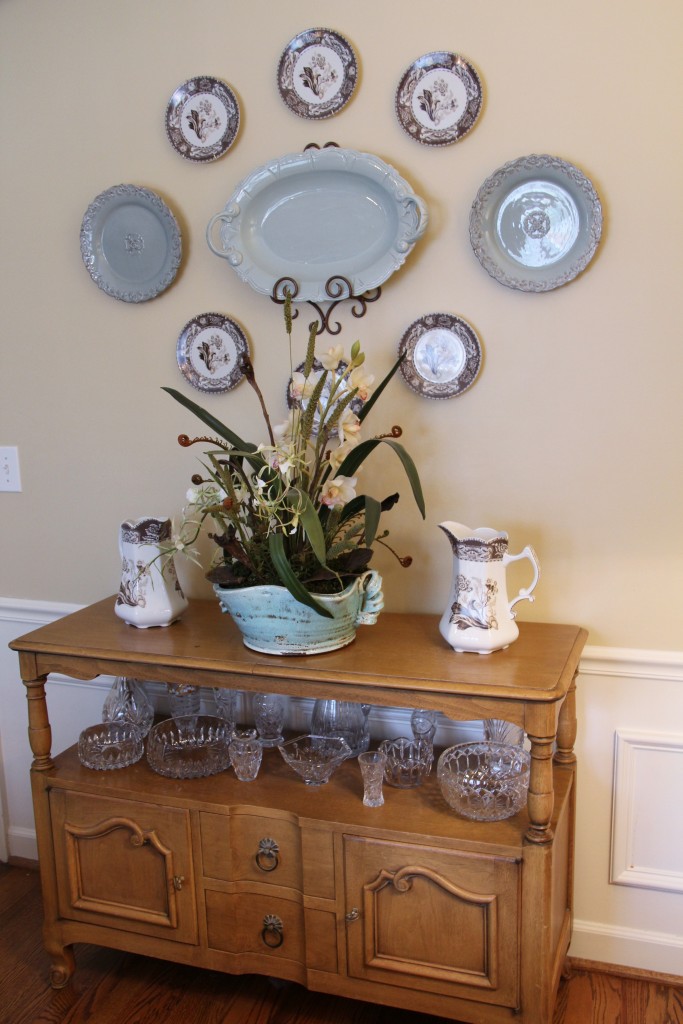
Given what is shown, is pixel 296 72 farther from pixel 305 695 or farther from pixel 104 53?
pixel 305 695

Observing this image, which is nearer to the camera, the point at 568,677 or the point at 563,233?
the point at 568,677

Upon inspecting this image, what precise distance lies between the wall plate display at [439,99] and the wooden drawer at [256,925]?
A: 5.18 ft

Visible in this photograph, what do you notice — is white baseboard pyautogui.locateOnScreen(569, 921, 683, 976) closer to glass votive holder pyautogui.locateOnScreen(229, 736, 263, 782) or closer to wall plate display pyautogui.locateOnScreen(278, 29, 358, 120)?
glass votive holder pyautogui.locateOnScreen(229, 736, 263, 782)

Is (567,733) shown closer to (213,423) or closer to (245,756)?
(245,756)

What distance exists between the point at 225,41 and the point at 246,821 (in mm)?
1681

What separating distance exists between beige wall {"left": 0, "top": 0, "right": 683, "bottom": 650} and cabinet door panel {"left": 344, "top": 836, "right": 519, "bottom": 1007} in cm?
55

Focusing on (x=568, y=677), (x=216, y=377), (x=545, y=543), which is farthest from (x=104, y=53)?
(x=568, y=677)

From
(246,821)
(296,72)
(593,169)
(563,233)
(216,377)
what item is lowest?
(246,821)

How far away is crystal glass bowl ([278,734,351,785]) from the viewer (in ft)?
5.37

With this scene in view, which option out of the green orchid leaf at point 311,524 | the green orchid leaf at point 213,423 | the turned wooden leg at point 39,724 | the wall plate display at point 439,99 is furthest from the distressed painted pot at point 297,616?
the wall plate display at point 439,99

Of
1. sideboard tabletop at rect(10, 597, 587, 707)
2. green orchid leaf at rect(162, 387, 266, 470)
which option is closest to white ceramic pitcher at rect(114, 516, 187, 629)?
sideboard tabletop at rect(10, 597, 587, 707)

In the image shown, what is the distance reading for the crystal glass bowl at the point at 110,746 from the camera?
175 cm

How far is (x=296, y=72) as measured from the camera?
1750mm

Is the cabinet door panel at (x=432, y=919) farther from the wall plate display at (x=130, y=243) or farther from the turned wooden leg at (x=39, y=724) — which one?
the wall plate display at (x=130, y=243)
